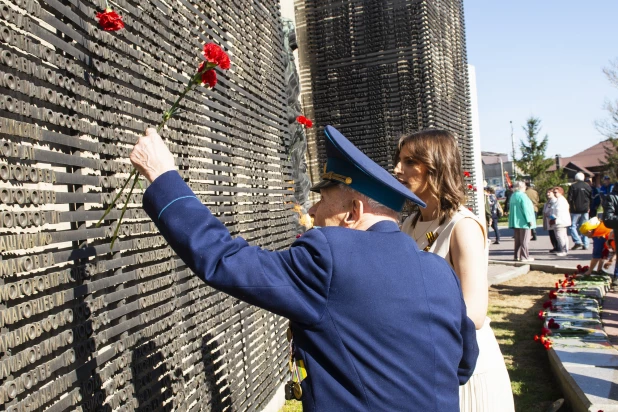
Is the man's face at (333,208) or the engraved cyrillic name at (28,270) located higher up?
the man's face at (333,208)

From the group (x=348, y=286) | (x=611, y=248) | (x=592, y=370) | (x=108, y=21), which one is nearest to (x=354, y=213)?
(x=348, y=286)

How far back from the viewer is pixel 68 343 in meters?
2.39

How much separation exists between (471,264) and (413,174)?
588mm

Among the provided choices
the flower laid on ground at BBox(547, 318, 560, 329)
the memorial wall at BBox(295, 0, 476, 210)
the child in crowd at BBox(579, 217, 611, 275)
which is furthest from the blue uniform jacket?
the child in crowd at BBox(579, 217, 611, 275)

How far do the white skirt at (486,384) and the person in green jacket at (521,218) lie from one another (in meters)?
11.9

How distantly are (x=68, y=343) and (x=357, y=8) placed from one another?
30.3 feet

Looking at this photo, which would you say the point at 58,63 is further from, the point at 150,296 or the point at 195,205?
the point at 150,296

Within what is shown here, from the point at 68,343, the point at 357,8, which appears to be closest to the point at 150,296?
the point at 68,343

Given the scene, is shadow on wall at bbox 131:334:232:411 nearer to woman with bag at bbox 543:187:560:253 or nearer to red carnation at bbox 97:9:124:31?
red carnation at bbox 97:9:124:31

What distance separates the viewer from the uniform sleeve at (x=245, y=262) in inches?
77.3

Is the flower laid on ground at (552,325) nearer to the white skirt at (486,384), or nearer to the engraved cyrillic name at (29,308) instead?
the white skirt at (486,384)

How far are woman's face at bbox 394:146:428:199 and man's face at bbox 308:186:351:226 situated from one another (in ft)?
3.44

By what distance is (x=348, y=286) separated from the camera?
203 cm

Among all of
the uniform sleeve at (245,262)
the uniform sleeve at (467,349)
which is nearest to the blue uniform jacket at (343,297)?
the uniform sleeve at (245,262)
